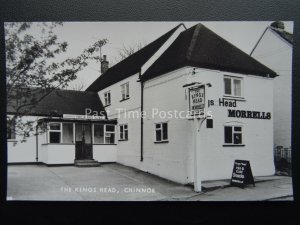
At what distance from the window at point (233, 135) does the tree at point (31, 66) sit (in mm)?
2134

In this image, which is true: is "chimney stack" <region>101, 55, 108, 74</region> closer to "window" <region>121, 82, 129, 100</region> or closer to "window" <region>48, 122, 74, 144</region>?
"window" <region>121, 82, 129, 100</region>

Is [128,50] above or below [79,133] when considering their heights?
above

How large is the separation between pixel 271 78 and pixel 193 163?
5.57ft

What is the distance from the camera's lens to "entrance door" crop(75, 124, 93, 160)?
18.3 ft

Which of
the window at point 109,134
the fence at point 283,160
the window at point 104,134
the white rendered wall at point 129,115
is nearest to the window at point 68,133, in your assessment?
the window at point 104,134

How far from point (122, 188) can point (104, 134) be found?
3.69ft

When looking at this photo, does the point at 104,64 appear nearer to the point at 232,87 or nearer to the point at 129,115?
the point at 129,115

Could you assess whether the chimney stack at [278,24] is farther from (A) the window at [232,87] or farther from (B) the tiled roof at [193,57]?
(A) the window at [232,87]

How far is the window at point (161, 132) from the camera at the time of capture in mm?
5230

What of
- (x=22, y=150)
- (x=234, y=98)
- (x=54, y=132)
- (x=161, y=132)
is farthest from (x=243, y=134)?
(x=22, y=150)

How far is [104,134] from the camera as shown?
228 inches

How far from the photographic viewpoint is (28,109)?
518 centimetres
